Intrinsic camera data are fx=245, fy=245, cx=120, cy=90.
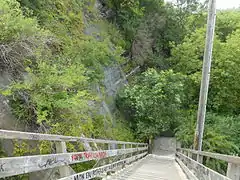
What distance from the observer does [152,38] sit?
15484 millimetres

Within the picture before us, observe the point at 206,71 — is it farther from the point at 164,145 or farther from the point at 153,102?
the point at 164,145

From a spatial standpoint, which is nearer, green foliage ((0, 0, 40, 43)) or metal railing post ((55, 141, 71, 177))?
metal railing post ((55, 141, 71, 177))

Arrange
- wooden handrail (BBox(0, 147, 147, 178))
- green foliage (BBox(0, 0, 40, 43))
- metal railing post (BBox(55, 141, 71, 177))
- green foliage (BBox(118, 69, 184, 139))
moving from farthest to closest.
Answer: green foliage (BBox(118, 69, 184, 139)) < green foliage (BBox(0, 0, 40, 43)) < metal railing post (BBox(55, 141, 71, 177)) < wooden handrail (BBox(0, 147, 147, 178))

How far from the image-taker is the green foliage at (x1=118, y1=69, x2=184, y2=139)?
1162 centimetres

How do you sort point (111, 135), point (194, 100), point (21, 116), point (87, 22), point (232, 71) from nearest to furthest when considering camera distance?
1. point (21, 116)
2. point (111, 135)
3. point (87, 22)
4. point (232, 71)
5. point (194, 100)

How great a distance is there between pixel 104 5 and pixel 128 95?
18.1 feet

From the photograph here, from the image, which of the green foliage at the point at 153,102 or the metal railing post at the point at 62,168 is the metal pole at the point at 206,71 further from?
the metal railing post at the point at 62,168

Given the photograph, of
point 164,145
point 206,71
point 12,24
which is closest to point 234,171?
point 12,24

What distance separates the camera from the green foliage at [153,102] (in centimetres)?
1162

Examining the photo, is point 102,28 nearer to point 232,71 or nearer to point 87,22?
point 87,22

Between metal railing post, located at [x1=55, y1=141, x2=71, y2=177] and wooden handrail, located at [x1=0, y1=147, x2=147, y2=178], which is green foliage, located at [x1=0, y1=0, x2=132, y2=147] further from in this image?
wooden handrail, located at [x1=0, y1=147, x2=147, y2=178]

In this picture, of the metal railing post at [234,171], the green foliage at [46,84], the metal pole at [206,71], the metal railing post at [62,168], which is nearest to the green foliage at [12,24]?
the green foliage at [46,84]

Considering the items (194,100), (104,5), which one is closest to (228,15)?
(194,100)

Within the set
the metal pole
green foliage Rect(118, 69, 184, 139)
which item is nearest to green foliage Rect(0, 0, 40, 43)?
the metal pole
